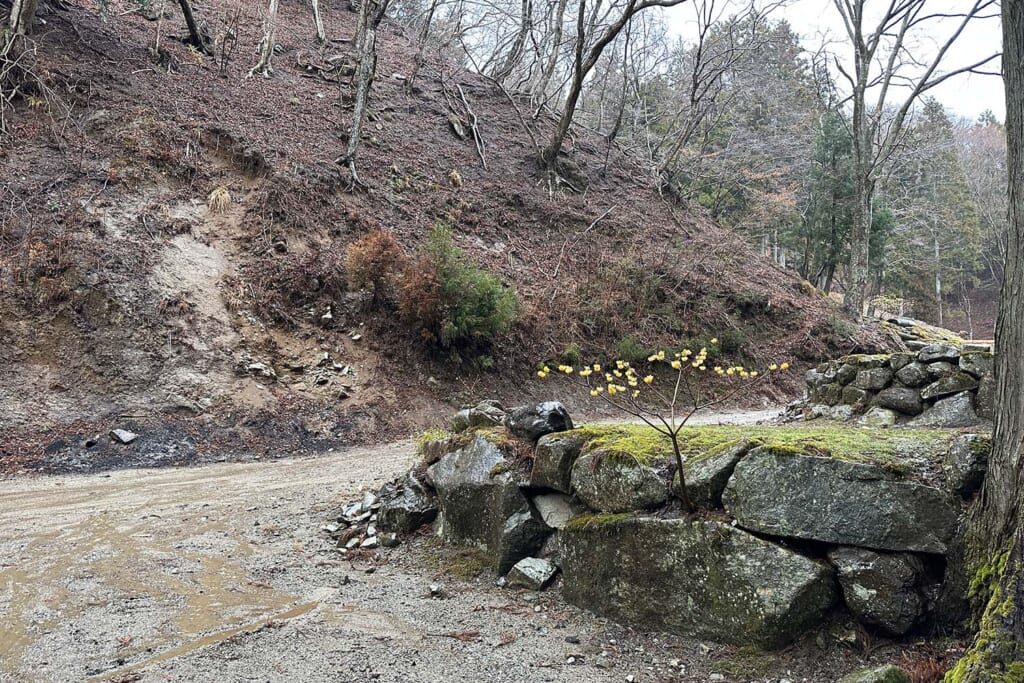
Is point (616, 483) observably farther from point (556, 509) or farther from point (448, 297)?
point (448, 297)

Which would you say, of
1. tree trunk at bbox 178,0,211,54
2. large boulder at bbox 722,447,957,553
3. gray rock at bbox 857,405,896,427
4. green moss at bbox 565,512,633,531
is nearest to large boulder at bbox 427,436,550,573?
green moss at bbox 565,512,633,531

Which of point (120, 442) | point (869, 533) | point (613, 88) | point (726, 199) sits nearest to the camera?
point (869, 533)

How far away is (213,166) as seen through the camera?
12203 millimetres

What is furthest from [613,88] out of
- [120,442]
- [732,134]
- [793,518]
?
[793,518]

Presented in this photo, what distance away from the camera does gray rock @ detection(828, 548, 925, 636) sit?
2877 mm

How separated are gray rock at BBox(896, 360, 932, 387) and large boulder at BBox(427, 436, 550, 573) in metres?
4.86

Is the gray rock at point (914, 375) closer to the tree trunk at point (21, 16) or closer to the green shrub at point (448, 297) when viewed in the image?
the green shrub at point (448, 297)

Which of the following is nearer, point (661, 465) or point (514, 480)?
point (661, 465)

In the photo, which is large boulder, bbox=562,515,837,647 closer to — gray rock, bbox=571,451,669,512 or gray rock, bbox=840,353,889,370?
gray rock, bbox=571,451,669,512

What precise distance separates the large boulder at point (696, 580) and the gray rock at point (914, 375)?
4603 mm

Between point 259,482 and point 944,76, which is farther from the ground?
point 944,76

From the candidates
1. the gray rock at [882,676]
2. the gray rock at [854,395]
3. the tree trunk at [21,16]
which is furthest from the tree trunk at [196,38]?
the gray rock at [882,676]

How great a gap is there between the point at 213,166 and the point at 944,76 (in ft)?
56.0

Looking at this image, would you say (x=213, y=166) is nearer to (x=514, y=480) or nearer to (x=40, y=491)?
(x=40, y=491)
